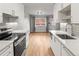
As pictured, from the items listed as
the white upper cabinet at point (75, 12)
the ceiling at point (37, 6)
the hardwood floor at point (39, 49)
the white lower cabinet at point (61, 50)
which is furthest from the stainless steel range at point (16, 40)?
the ceiling at point (37, 6)

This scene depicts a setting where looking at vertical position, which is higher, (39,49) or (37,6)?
(37,6)

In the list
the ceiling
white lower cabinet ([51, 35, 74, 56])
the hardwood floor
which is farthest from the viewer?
the ceiling

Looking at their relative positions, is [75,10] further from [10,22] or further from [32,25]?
[32,25]

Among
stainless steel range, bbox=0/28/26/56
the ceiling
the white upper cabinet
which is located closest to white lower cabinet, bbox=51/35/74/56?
the white upper cabinet

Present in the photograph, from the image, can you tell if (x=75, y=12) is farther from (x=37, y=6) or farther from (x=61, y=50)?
(x=37, y=6)

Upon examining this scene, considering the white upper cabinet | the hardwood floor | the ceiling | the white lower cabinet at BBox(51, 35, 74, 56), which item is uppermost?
the ceiling

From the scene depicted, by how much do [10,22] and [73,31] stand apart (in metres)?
2.06

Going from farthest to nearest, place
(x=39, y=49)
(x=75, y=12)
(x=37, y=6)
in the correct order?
(x=37, y=6)
(x=39, y=49)
(x=75, y=12)

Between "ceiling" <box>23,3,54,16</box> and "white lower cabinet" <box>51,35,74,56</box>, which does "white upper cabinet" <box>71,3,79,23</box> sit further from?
"ceiling" <box>23,3,54,16</box>

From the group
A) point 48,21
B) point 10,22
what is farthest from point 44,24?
point 10,22

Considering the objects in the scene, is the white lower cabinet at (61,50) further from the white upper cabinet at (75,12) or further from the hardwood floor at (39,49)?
the hardwood floor at (39,49)

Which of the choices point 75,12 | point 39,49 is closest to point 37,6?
point 39,49

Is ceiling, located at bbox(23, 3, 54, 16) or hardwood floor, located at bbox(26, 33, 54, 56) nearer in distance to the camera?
hardwood floor, located at bbox(26, 33, 54, 56)

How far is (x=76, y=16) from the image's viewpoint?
226cm
